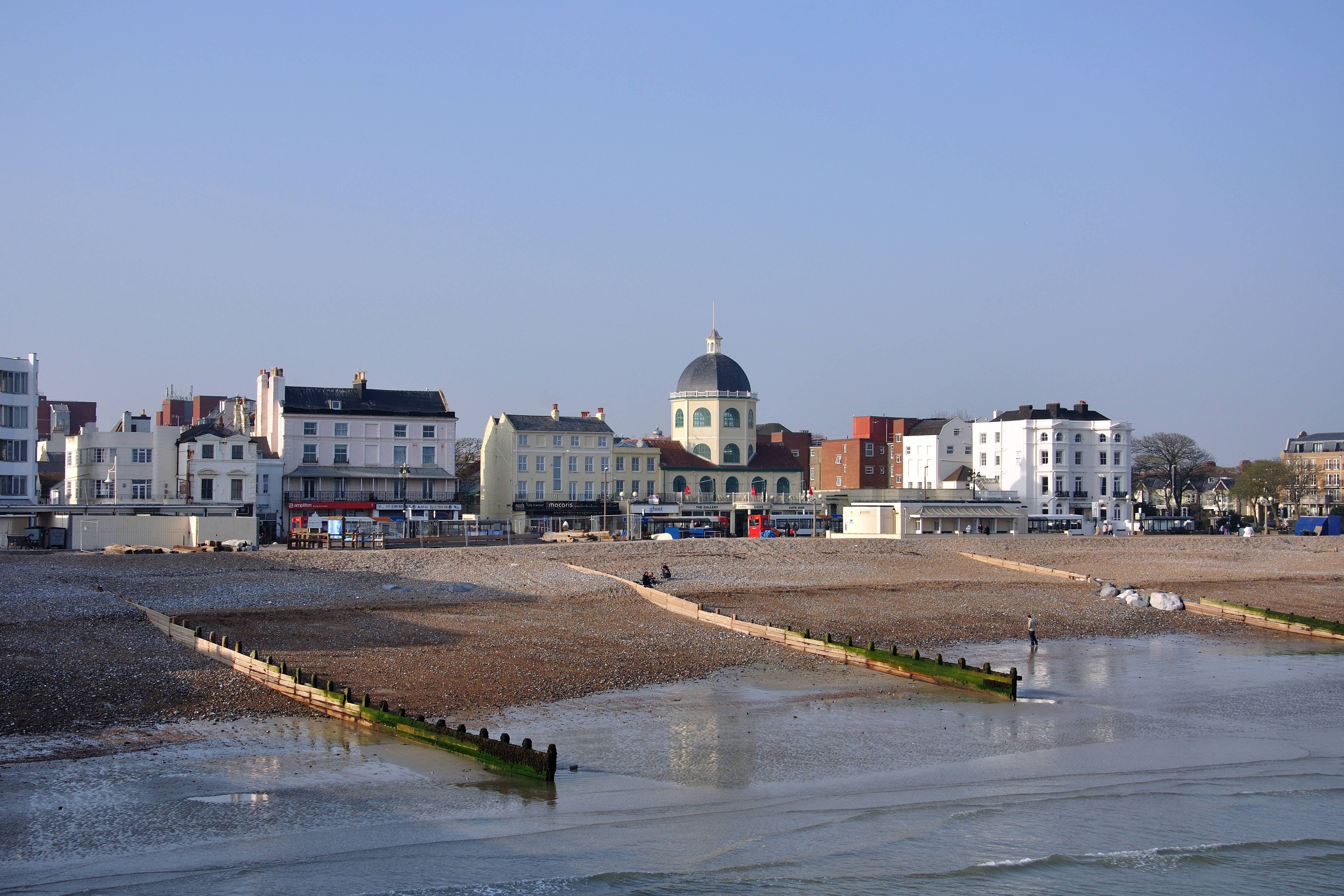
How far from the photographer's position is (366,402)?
237ft

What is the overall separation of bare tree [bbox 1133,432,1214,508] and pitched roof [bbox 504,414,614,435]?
169 feet

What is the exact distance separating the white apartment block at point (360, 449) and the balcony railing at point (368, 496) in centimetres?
5

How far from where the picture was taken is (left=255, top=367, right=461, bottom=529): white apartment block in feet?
225

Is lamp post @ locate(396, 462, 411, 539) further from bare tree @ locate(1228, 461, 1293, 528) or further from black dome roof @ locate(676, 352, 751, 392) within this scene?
bare tree @ locate(1228, 461, 1293, 528)

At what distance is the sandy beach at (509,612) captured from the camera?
22578mm

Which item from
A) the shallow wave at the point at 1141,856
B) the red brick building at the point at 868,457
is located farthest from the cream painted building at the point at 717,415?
the shallow wave at the point at 1141,856

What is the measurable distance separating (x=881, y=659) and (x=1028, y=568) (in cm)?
2649

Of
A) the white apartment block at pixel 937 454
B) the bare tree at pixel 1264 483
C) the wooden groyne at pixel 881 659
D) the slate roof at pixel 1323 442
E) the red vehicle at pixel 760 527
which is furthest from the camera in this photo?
the slate roof at pixel 1323 442

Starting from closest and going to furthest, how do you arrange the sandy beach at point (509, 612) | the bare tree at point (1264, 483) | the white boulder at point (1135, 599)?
the sandy beach at point (509, 612) → the white boulder at point (1135, 599) → the bare tree at point (1264, 483)

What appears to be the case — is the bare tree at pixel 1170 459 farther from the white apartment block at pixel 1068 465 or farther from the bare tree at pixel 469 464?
the bare tree at pixel 469 464

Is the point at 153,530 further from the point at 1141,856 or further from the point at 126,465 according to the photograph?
the point at 1141,856

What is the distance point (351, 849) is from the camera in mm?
14617

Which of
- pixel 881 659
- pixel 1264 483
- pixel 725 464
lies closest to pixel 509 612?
pixel 881 659

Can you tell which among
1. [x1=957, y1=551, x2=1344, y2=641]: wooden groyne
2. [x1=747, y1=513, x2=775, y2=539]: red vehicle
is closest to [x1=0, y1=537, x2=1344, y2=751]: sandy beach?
[x1=957, y1=551, x2=1344, y2=641]: wooden groyne
